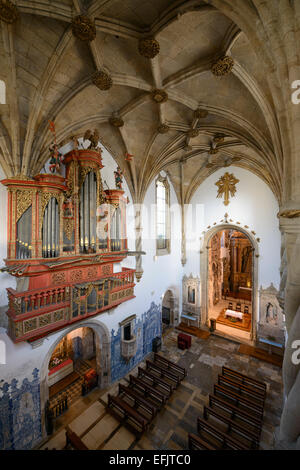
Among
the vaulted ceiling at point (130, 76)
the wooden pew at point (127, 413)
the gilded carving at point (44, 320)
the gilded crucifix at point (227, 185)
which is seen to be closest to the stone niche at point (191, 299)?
the gilded crucifix at point (227, 185)

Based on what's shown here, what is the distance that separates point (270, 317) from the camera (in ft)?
36.8

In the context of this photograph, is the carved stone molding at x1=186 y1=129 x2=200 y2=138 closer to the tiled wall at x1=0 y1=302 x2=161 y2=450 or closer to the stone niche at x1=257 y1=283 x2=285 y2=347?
the stone niche at x1=257 y1=283 x2=285 y2=347

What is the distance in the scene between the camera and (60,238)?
596cm

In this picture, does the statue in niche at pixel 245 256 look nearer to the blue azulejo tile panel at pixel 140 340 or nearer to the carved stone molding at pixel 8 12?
the blue azulejo tile panel at pixel 140 340

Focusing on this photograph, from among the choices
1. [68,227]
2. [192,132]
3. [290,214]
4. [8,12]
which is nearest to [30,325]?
[68,227]

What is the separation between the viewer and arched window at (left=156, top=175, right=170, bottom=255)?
40.0 ft

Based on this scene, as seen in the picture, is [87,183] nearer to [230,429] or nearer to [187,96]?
[187,96]

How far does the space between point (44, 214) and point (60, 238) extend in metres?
0.84

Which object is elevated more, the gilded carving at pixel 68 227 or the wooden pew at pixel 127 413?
the gilded carving at pixel 68 227

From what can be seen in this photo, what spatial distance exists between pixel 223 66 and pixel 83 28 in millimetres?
3727

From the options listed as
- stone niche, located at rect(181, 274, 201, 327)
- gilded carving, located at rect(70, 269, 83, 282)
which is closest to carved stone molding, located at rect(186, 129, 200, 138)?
gilded carving, located at rect(70, 269, 83, 282)

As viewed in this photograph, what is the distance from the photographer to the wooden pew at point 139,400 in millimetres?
6924

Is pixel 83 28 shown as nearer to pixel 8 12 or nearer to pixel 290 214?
pixel 8 12

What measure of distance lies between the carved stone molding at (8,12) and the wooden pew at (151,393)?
11.6 metres
